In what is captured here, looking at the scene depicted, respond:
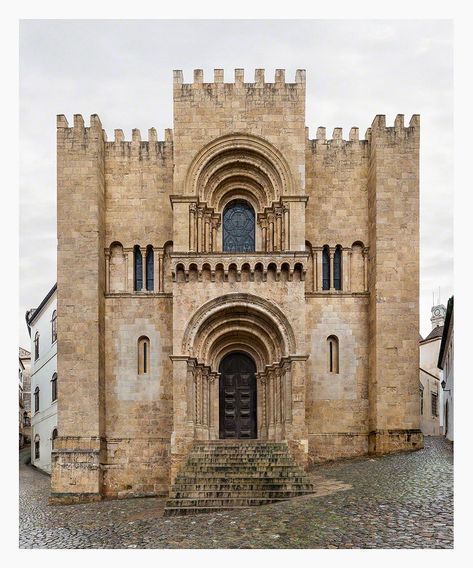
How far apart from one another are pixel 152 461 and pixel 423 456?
9006 millimetres

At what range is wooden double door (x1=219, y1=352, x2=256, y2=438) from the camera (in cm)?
2372

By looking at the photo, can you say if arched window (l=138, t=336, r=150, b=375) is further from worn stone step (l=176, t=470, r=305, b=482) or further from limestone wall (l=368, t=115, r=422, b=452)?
limestone wall (l=368, t=115, r=422, b=452)

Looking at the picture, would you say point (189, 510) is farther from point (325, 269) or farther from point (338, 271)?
point (338, 271)

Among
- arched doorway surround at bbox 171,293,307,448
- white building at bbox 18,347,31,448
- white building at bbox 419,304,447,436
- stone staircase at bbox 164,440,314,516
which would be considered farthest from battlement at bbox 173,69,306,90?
white building at bbox 18,347,31,448

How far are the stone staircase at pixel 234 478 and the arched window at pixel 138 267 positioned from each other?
20.9ft

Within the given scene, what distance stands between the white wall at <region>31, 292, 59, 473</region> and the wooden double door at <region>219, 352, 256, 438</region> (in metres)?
14.0

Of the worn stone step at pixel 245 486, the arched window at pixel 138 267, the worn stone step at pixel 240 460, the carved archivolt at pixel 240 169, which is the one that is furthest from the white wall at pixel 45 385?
the worn stone step at pixel 245 486

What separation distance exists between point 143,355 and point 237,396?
3.60 m

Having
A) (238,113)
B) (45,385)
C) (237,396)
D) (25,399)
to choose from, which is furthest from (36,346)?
(238,113)

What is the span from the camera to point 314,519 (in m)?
15.4

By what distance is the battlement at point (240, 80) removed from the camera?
2347 centimetres

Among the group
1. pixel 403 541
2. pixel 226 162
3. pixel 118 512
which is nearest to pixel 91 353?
pixel 118 512

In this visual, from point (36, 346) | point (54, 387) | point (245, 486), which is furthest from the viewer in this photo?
point (36, 346)

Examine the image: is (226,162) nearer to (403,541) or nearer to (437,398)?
(403,541)
